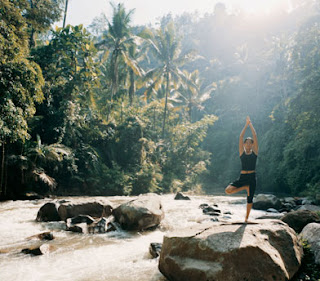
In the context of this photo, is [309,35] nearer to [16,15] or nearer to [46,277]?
[16,15]

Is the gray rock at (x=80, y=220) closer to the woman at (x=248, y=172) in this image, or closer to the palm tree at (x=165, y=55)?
the woman at (x=248, y=172)

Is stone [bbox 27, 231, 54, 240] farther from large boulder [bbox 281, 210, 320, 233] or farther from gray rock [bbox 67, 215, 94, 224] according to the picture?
large boulder [bbox 281, 210, 320, 233]

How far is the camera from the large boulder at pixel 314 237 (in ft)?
13.3

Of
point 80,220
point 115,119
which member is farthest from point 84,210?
point 115,119

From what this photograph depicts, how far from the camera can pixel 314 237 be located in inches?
175

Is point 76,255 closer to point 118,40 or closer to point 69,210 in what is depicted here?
point 69,210

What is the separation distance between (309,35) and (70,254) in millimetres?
17848

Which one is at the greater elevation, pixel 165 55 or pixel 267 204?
pixel 165 55

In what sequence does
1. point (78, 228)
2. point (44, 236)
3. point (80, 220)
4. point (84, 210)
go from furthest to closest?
point (84, 210), point (80, 220), point (78, 228), point (44, 236)

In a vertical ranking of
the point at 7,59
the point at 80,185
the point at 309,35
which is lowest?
the point at 80,185

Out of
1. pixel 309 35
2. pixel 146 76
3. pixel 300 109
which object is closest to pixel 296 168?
pixel 300 109

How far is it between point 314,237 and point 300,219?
1.60 m

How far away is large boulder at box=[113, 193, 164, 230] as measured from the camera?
22.2 feet

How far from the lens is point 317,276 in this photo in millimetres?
3627
